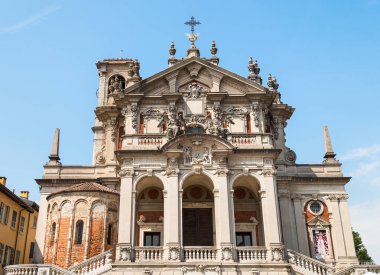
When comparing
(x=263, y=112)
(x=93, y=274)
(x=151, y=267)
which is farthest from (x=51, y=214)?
(x=263, y=112)

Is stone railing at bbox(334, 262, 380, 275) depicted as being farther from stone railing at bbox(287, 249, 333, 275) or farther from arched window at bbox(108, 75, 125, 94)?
arched window at bbox(108, 75, 125, 94)

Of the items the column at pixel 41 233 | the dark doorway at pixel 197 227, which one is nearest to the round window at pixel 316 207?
the dark doorway at pixel 197 227

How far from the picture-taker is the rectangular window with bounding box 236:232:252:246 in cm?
3148

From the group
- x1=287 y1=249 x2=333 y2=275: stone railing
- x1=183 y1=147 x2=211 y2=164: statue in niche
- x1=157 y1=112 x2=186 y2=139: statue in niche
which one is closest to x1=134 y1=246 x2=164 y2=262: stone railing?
x1=183 y1=147 x2=211 y2=164: statue in niche

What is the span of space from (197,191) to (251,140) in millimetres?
5275

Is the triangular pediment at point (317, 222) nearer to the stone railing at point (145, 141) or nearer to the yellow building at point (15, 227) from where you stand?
the stone railing at point (145, 141)

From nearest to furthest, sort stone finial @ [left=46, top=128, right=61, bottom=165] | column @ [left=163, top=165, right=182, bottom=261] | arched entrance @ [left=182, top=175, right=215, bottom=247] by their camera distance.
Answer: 1. column @ [left=163, top=165, right=182, bottom=261]
2. arched entrance @ [left=182, top=175, right=215, bottom=247]
3. stone finial @ [left=46, top=128, right=61, bottom=165]

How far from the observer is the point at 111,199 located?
3103cm

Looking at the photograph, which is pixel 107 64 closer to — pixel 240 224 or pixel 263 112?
pixel 263 112

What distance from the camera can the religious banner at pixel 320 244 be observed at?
106 ft

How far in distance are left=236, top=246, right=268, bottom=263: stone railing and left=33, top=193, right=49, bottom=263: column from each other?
13.6 m

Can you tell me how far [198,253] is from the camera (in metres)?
27.2

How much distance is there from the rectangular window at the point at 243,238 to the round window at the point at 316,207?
543 cm

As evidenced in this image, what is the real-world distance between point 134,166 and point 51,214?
6.93m
